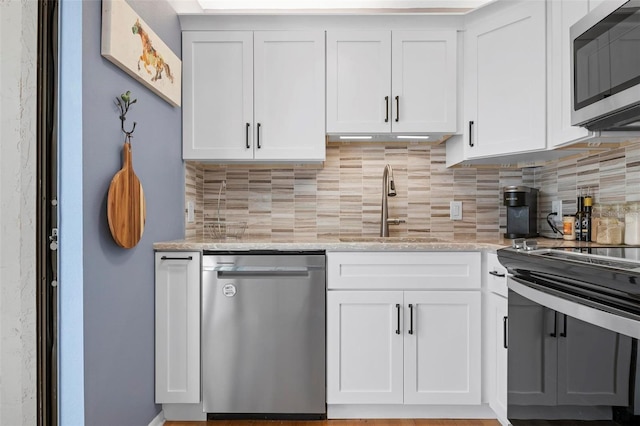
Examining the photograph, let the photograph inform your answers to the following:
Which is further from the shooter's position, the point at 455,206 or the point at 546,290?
the point at 455,206

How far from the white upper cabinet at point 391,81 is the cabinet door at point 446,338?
3.10 ft

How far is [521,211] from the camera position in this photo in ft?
8.37

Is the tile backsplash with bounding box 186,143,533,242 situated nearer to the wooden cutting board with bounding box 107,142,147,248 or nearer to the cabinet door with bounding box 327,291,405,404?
the cabinet door with bounding box 327,291,405,404

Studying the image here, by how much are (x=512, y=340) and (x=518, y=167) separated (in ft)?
5.07

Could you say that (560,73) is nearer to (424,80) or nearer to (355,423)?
(424,80)

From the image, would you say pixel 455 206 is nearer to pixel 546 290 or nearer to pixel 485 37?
pixel 485 37

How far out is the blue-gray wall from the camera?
1.55 metres

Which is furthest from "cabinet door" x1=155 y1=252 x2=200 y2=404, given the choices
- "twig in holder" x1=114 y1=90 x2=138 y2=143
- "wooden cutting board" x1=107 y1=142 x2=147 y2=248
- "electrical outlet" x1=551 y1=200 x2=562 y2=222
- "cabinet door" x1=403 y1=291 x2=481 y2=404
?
"electrical outlet" x1=551 y1=200 x2=562 y2=222

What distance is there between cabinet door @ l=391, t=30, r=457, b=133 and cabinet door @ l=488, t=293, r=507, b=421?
997 mm

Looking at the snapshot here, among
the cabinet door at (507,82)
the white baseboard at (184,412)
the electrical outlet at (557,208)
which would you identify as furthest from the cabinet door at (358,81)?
the white baseboard at (184,412)

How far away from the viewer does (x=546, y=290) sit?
4.25 ft

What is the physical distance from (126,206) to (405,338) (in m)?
1.39

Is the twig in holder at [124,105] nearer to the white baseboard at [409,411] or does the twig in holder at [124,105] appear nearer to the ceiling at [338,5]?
the ceiling at [338,5]

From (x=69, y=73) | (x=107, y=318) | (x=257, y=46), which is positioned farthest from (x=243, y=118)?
(x=107, y=318)
